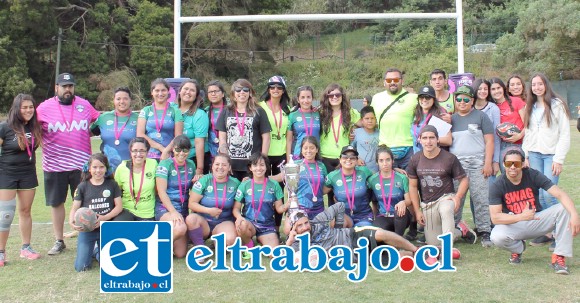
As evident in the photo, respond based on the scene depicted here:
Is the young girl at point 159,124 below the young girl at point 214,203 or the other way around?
the other way around

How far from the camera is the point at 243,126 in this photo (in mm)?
5352

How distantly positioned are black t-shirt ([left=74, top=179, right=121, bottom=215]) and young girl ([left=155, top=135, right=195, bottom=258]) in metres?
0.38

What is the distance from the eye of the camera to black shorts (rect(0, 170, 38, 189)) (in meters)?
4.93

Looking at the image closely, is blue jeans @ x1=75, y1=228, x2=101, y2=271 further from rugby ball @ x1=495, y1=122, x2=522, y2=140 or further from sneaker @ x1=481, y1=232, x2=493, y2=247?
rugby ball @ x1=495, y1=122, x2=522, y2=140

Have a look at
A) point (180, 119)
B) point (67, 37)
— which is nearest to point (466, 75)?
point (180, 119)

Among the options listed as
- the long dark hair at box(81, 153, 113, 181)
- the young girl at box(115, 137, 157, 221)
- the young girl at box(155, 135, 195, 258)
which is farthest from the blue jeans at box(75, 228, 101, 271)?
the young girl at box(155, 135, 195, 258)

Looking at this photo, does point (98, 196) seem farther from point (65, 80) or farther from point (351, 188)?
point (351, 188)

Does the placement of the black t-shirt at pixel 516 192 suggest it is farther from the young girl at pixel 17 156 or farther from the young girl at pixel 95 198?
the young girl at pixel 17 156

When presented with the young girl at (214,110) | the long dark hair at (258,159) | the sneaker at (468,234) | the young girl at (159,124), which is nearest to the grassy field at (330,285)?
the sneaker at (468,234)

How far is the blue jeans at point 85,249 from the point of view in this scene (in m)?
4.68

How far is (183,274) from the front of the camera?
448 cm

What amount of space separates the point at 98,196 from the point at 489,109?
3503mm

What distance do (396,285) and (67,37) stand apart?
26.6 m

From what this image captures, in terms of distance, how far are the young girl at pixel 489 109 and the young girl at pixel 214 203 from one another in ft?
7.60
